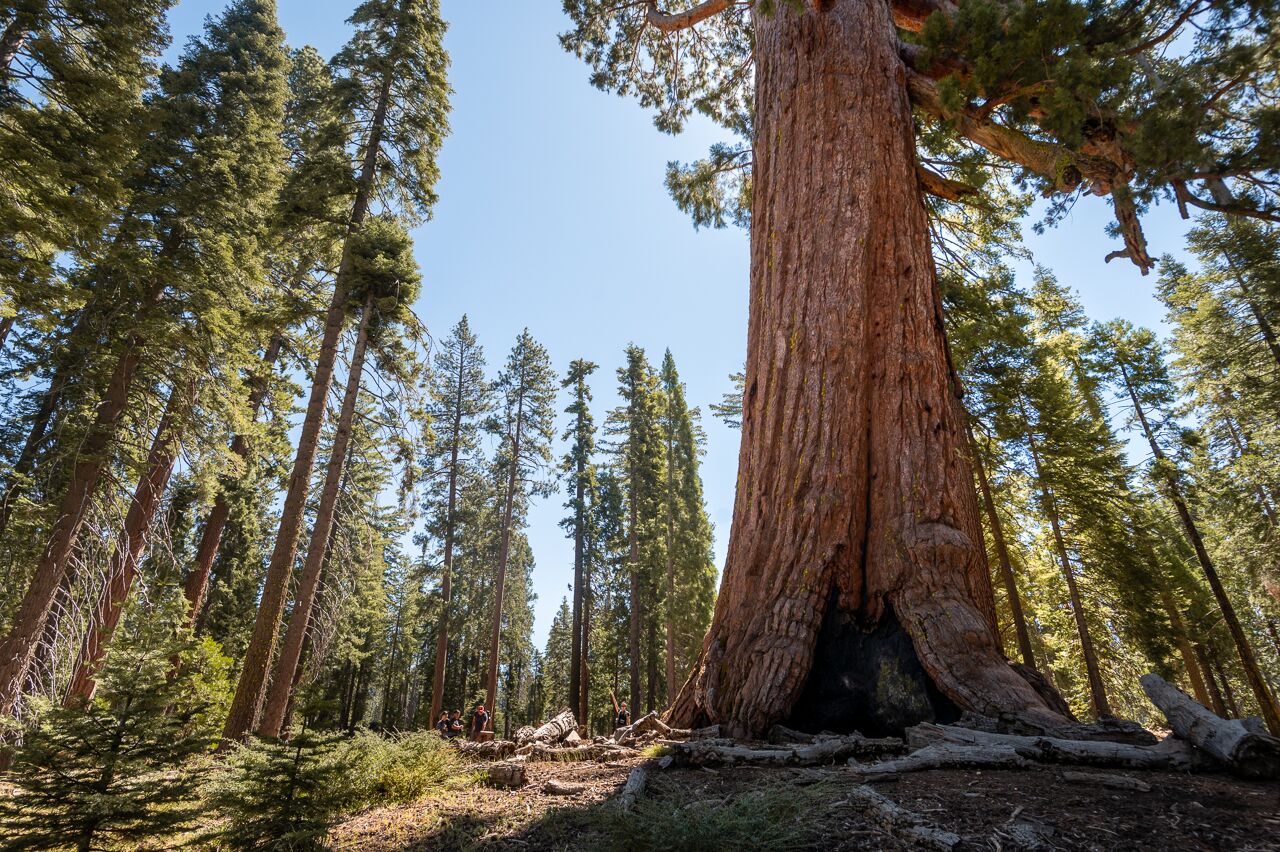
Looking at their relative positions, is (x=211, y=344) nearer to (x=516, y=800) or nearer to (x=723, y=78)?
(x=516, y=800)

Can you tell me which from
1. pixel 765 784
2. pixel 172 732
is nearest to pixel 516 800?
pixel 765 784

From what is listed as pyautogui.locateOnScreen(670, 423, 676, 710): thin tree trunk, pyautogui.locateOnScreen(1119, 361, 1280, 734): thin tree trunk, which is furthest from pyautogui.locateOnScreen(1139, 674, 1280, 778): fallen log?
pyautogui.locateOnScreen(670, 423, 676, 710): thin tree trunk

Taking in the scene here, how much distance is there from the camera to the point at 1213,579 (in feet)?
46.0

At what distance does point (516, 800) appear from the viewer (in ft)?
12.3

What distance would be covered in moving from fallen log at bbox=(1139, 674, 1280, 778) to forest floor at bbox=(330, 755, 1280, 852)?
0.09m

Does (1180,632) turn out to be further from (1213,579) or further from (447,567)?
(447,567)

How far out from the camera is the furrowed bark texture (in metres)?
4.34

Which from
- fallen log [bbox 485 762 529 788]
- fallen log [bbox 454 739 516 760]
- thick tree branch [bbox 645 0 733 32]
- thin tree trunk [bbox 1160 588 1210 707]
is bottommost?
fallen log [bbox 454 739 516 760]

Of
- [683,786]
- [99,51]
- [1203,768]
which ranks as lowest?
[683,786]

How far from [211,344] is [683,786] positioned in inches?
456

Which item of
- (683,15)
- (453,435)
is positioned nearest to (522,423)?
(453,435)

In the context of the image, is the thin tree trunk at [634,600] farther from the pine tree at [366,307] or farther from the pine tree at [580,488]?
the pine tree at [366,307]

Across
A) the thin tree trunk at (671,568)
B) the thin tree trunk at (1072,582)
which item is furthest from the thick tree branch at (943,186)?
the thin tree trunk at (671,568)

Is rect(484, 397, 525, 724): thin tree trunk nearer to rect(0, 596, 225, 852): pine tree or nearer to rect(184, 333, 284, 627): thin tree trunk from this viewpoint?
rect(184, 333, 284, 627): thin tree trunk
